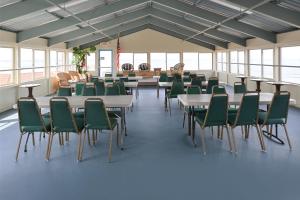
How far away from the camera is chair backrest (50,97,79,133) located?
13.4 feet

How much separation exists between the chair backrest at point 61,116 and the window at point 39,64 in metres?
7.69

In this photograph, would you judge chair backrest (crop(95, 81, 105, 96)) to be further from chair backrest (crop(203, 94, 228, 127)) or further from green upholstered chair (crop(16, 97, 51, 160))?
chair backrest (crop(203, 94, 228, 127))

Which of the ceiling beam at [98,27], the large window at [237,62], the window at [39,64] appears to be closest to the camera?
the window at [39,64]

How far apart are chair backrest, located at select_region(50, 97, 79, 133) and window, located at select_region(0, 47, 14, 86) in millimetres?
5191

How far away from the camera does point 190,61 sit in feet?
59.7

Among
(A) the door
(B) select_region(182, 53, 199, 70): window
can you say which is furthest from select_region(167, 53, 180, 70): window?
(A) the door

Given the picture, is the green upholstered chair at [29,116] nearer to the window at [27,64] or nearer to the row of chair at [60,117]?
the row of chair at [60,117]

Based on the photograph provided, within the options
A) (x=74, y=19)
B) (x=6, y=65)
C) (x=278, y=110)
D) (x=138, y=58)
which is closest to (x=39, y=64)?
(x=6, y=65)

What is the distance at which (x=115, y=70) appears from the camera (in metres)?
17.5

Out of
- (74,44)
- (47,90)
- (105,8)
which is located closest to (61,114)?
(105,8)

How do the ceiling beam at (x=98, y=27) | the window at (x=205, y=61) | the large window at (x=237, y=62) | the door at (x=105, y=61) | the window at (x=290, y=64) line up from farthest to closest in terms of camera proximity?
the window at (x=205, y=61), the door at (x=105, y=61), the large window at (x=237, y=62), the ceiling beam at (x=98, y=27), the window at (x=290, y=64)

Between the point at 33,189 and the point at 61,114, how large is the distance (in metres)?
1.17

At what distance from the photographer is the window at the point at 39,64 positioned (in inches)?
452

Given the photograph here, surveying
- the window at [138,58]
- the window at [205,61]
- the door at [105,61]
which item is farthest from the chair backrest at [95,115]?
the window at [205,61]
